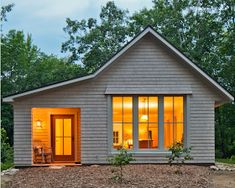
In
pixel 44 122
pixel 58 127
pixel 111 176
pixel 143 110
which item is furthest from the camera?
pixel 58 127

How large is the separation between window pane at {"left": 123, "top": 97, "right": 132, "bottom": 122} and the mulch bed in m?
1.63

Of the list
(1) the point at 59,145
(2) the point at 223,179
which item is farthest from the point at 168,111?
(1) the point at 59,145

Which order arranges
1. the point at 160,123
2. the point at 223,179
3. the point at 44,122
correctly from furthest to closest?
the point at 44,122, the point at 160,123, the point at 223,179

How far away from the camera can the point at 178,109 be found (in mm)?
15680

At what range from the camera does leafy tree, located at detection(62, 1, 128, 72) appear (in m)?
29.5

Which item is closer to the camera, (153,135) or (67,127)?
(153,135)

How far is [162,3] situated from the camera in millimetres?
29188

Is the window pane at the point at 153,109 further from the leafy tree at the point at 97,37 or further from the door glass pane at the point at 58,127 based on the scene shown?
the leafy tree at the point at 97,37

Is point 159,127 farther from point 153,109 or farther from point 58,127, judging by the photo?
point 58,127

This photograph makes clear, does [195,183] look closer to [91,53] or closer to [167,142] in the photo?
[167,142]

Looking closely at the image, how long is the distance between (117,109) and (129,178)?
4.32 meters

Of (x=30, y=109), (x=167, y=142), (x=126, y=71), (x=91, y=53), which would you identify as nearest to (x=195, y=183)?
(x=167, y=142)

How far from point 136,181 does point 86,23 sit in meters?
20.9

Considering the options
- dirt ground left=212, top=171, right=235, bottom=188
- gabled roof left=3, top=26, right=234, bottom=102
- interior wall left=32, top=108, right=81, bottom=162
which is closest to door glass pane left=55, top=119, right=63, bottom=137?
interior wall left=32, top=108, right=81, bottom=162
